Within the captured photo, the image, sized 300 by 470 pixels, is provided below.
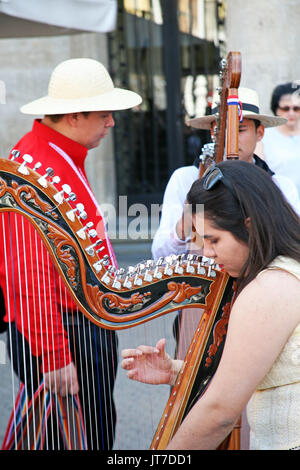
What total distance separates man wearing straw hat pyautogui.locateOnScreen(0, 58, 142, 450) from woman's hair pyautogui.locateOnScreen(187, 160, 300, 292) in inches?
11.6

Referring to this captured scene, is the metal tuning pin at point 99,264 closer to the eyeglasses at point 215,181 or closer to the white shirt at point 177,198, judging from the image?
the eyeglasses at point 215,181

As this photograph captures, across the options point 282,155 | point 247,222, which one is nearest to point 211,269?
point 247,222

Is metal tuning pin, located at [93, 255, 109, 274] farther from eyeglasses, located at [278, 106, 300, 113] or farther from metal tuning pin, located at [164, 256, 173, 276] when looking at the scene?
eyeglasses, located at [278, 106, 300, 113]

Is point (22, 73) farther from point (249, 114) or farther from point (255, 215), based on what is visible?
point (255, 215)

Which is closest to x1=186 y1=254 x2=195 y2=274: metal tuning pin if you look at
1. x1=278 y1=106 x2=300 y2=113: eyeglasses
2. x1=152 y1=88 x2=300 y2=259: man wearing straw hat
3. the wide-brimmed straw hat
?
x1=152 y1=88 x2=300 y2=259: man wearing straw hat

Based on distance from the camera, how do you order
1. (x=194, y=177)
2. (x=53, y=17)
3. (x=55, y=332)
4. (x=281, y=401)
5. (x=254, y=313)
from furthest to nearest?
(x=53, y=17) → (x=194, y=177) → (x=55, y=332) → (x=281, y=401) → (x=254, y=313)

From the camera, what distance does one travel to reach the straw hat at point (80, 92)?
7.18 feet

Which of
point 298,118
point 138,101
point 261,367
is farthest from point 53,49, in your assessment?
point 261,367

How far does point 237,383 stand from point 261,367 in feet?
0.21

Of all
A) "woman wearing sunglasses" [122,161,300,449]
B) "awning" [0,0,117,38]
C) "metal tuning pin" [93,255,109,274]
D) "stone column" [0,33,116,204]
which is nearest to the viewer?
"woman wearing sunglasses" [122,161,300,449]

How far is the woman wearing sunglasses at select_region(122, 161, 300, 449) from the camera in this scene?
1421 millimetres

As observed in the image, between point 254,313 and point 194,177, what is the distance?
117 centimetres

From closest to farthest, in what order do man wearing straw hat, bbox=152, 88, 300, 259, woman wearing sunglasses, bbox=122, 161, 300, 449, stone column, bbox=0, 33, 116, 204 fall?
woman wearing sunglasses, bbox=122, 161, 300, 449 → man wearing straw hat, bbox=152, 88, 300, 259 → stone column, bbox=0, 33, 116, 204

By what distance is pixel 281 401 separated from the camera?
1.52 metres
